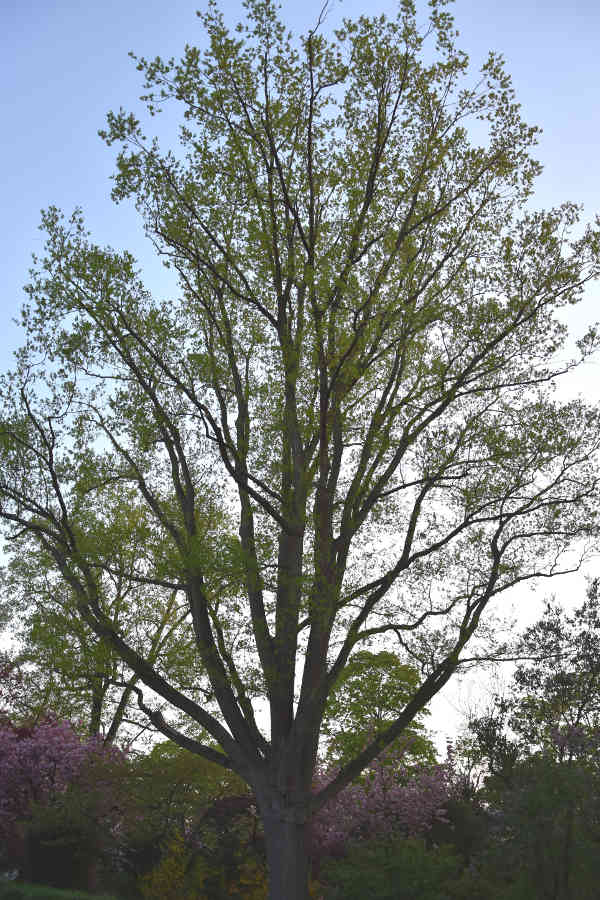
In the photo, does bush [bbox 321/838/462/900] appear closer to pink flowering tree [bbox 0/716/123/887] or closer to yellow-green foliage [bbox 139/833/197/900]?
yellow-green foliage [bbox 139/833/197/900]

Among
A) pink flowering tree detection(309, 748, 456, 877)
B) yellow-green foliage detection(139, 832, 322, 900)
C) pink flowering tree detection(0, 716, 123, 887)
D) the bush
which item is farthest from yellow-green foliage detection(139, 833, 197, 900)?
the bush

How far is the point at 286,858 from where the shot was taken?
1073 centimetres

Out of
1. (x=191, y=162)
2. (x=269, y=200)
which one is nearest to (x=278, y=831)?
(x=269, y=200)

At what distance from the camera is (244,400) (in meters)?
13.5

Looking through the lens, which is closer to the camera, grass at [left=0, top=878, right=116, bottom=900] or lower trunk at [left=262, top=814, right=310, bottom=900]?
grass at [left=0, top=878, right=116, bottom=900]

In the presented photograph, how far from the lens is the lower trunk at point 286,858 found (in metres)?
10.6

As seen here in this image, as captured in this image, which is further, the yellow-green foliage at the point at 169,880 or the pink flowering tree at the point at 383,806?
the pink flowering tree at the point at 383,806

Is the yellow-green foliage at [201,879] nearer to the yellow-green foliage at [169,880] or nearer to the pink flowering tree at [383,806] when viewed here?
the yellow-green foliage at [169,880]

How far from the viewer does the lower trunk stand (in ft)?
34.7

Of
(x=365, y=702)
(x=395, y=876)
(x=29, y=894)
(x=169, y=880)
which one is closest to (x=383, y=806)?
(x=169, y=880)

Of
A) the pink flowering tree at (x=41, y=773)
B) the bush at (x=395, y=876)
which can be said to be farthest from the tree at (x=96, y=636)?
the bush at (x=395, y=876)

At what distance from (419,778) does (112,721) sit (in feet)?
29.8

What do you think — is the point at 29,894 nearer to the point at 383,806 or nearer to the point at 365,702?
the point at 365,702

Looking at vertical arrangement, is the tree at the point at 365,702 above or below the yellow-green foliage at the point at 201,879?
above
